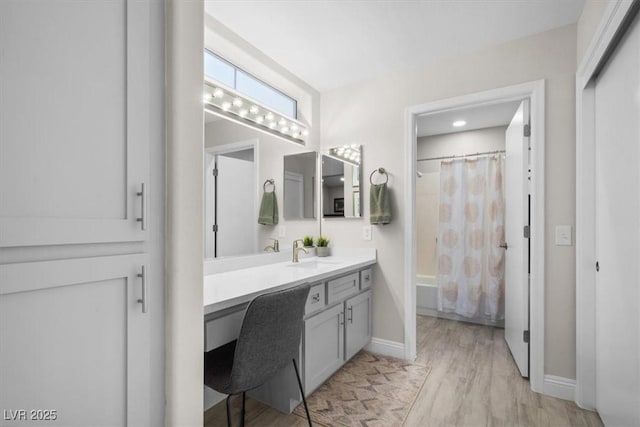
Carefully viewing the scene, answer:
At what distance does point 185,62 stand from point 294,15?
3.94ft

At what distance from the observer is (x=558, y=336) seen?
6.57 ft

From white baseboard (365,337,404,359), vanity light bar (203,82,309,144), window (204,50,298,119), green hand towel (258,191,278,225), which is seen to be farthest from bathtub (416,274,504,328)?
window (204,50,298,119)

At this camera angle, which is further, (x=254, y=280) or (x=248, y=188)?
(x=248, y=188)

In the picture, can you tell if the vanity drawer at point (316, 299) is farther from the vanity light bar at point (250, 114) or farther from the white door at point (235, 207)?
the vanity light bar at point (250, 114)

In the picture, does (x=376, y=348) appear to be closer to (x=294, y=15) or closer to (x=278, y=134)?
(x=278, y=134)

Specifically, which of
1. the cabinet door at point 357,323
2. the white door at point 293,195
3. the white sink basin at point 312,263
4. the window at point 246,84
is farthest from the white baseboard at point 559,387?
the window at point 246,84

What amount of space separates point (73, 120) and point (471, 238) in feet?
12.3

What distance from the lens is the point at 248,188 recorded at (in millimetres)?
Result: 2359

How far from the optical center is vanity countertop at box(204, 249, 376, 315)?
134 centimetres

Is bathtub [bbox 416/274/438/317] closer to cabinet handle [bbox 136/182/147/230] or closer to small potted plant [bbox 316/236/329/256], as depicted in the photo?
small potted plant [bbox 316/236/329/256]

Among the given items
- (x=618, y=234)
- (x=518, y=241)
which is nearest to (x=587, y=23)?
(x=618, y=234)

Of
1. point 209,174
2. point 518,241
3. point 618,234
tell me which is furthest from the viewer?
point 518,241

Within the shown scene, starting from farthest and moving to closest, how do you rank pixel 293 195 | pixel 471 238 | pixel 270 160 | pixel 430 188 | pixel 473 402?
pixel 430 188, pixel 471 238, pixel 293 195, pixel 270 160, pixel 473 402

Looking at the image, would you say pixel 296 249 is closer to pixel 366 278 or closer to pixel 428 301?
pixel 366 278
